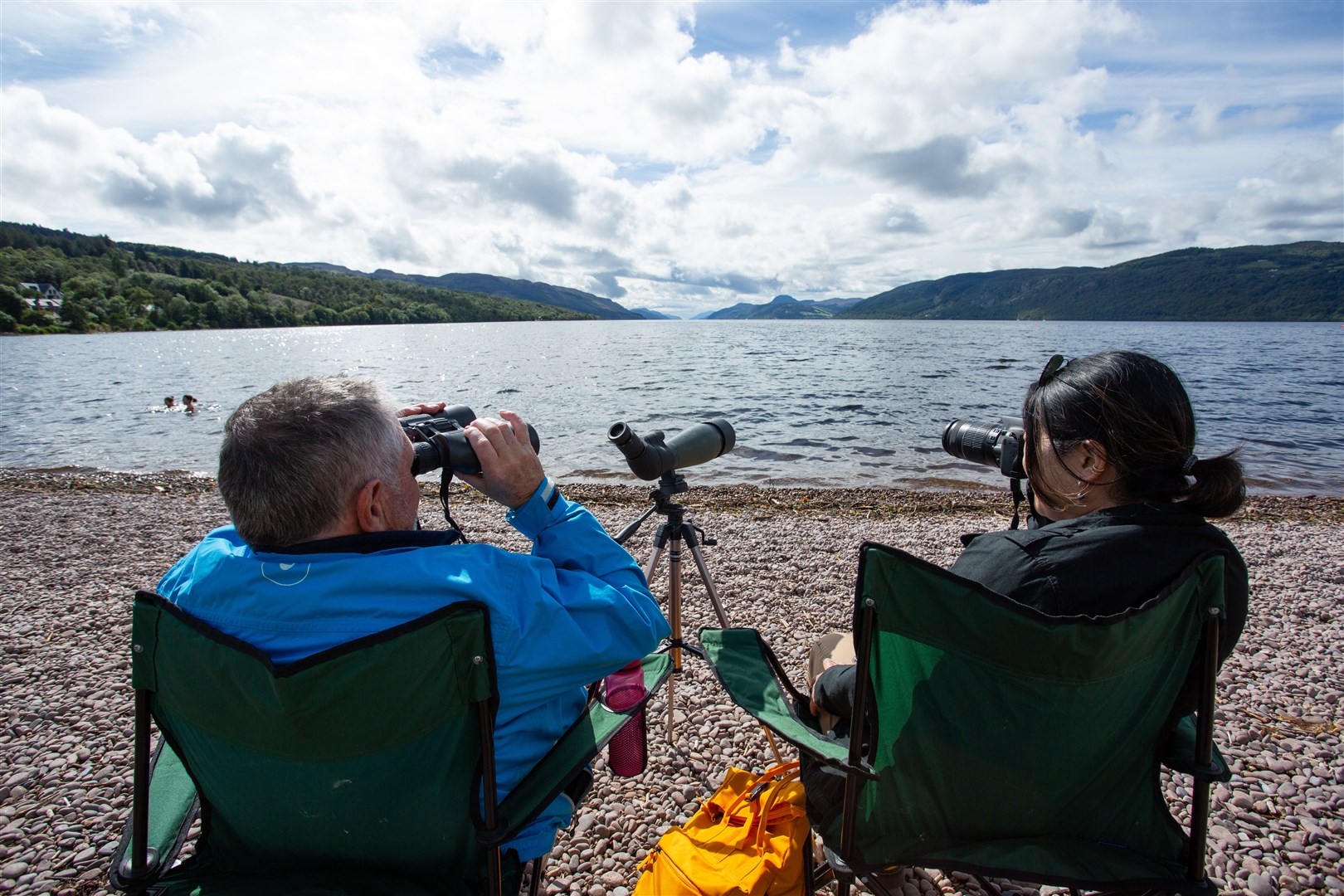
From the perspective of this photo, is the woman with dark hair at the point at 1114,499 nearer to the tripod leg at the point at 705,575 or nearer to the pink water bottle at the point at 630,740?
the pink water bottle at the point at 630,740

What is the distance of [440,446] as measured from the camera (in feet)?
6.12

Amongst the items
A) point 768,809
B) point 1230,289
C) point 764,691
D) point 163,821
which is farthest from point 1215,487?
point 1230,289

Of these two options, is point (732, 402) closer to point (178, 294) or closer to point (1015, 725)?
point (1015, 725)

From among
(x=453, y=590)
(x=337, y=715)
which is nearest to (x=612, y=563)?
(x=453, y=590)

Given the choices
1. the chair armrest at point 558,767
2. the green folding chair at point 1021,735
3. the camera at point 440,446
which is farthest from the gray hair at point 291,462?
the green folding chair at point 1021,735

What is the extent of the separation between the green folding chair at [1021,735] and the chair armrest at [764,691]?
0.08 feet

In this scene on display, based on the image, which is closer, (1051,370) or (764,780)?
(1051,370)

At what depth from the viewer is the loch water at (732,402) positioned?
1445 cm

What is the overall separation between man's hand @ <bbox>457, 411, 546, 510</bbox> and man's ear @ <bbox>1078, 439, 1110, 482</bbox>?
5.31 feet

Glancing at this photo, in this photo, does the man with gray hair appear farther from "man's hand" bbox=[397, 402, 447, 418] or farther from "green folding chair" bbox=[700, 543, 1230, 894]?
"green folding chair" bbox=[700, 543, 1230, 894]

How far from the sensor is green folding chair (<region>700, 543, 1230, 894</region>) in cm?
163

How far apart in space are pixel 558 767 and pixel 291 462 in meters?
1.09

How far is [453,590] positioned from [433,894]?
0.75m

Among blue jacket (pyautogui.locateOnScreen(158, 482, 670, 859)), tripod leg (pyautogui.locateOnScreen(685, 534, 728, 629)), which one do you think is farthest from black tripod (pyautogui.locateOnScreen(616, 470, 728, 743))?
blue jacket (pyautogui.locateOnScreen(158, 482, 670, 859))
